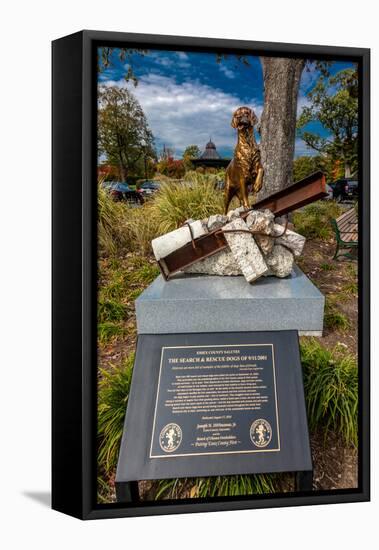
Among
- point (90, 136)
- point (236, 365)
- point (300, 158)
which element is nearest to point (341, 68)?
point (300, 158)

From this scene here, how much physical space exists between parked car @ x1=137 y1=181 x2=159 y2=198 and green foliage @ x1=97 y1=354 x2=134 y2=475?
114cm

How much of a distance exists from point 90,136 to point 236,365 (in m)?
1.56

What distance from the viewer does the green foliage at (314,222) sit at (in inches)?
173

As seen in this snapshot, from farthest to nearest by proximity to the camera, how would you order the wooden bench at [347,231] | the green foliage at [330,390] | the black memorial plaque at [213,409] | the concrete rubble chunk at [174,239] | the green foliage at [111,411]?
the wooden bench at [347,231]
the concrete rubble chunk at [174,239]
the green foliage at [330,390]
the green foliage at [111,411]
the black memorial plaque at [213,409]

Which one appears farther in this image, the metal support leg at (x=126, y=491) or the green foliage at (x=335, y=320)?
the green foliage at (x=335, y=320)

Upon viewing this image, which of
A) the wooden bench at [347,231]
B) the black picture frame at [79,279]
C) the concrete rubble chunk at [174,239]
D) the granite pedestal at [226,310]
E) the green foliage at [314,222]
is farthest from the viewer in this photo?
the green foliage at [314,222]

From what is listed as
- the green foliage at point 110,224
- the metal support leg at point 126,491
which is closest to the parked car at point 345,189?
the green foliage at point 110,224

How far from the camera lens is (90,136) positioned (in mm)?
3473

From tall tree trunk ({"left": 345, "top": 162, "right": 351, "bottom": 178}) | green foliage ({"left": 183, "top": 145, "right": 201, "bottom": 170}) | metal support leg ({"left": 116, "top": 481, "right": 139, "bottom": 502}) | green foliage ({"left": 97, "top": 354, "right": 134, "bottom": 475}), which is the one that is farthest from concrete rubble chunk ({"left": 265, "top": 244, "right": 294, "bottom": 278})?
metal support leg ({"left": 116, "top": 481, "right": 139, "bottom": 502})

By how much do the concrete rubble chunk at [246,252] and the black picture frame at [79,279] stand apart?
1.05 meters

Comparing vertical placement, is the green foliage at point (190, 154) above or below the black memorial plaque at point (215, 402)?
above

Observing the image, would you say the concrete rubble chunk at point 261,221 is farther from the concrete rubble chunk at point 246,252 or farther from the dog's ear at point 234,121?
the dog's ear at point 234,121

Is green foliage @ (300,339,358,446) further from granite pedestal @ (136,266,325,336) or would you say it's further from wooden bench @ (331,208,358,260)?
wooden bench @ (331,208,358,260)

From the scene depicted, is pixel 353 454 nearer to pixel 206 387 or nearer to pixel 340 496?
pixel 340 496
